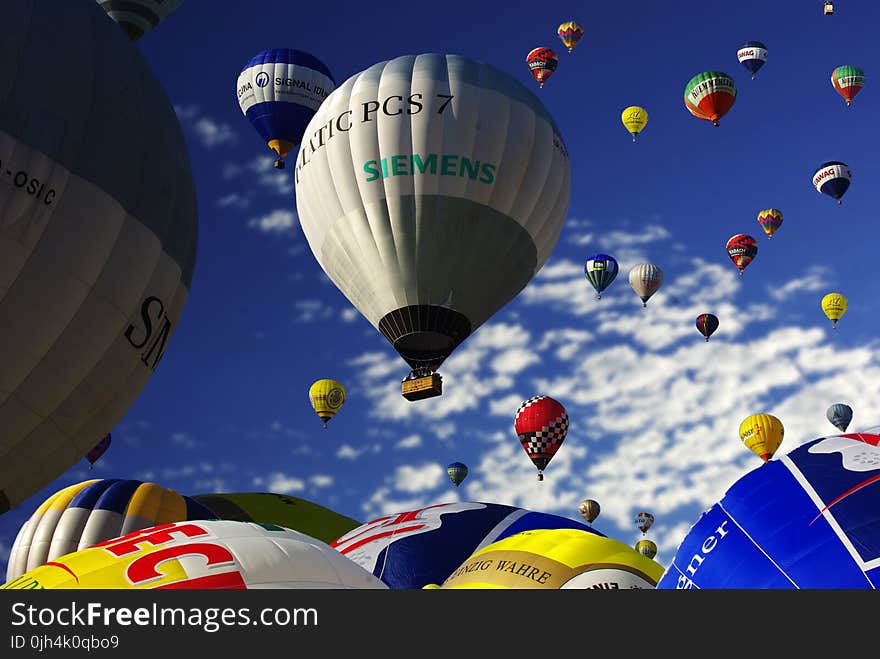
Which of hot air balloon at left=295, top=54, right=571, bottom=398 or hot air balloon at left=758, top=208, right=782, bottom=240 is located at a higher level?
hot air balloon at left=758, top=208, right=782, bottom=240

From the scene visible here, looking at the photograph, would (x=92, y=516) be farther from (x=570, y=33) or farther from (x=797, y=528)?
(x=570, y=33)

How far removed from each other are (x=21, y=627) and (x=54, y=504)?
14.3m

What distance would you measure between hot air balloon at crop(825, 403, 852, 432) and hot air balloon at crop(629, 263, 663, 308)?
28.9 ft

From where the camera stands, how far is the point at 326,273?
64.4 ft

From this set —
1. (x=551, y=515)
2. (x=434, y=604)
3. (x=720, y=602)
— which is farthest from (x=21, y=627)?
(x=551, y=515)

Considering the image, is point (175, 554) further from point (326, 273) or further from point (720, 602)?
point (326, 273)

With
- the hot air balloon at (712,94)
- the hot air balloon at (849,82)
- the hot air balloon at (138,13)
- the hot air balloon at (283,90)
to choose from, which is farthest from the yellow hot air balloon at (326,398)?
the hot air balloon at (849,82)

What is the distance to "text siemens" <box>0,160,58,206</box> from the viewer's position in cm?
859

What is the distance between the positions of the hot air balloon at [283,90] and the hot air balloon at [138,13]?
9.18m

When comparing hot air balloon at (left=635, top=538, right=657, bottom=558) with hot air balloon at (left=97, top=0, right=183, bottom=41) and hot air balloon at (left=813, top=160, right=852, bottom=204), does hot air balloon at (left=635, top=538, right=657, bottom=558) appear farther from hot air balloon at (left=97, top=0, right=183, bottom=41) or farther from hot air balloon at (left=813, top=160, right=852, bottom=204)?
hot air balloon at (left=97, top=0, right=183, bottom=41)

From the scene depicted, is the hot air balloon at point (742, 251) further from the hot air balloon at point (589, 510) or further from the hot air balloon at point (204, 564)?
the hot air balloon at point (204, 564)

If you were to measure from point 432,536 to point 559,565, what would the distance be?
11.9ft

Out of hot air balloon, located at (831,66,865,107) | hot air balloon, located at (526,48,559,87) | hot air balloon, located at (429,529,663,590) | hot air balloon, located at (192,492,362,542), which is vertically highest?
hot air balloon, located at (831,66,865,107)

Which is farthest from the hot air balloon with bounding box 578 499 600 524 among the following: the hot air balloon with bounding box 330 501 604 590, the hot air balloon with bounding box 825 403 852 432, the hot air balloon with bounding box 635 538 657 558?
the hot air balloon with bounding box 330 501 604 590
